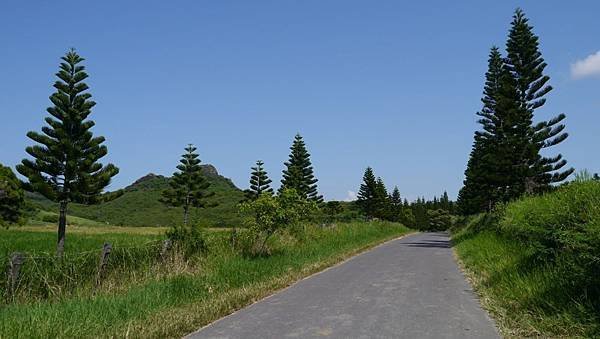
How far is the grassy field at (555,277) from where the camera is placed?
19.3ft

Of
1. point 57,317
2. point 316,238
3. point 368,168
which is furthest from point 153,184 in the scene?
point 57,317

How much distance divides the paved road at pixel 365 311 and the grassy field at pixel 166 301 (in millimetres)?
398

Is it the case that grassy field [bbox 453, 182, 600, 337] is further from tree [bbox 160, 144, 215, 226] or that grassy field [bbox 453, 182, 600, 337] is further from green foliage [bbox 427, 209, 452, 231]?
green foliage [bbox 427, 209, 452, 231]

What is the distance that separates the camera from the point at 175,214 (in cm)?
11994

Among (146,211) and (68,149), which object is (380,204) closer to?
(68,149)

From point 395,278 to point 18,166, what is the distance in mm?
28011

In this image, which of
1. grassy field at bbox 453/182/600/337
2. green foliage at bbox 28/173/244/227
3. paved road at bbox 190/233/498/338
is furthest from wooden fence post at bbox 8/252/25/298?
green foliage at bbox 28/173/244/227

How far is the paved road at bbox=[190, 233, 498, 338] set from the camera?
6.36 metres

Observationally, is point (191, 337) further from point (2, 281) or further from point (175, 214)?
point (175, 214)

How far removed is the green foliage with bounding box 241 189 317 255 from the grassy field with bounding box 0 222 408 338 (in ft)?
2.70

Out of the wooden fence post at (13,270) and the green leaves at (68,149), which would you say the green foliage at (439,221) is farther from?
the wooden fence post at (13,270)

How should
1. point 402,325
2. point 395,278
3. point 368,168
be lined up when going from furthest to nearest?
1. point 368,168
2. point 395,278
3. point 402,325

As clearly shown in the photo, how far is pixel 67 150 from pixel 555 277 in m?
31.5

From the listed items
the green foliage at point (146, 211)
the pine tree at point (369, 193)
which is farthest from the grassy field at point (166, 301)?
the green foliage at point (146, 211)
